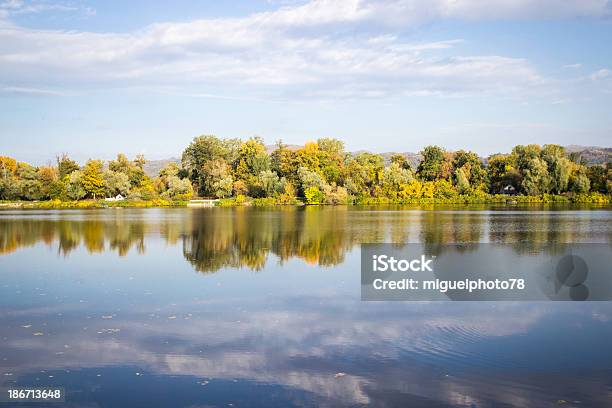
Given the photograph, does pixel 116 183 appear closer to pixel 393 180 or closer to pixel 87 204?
pixel 87 204

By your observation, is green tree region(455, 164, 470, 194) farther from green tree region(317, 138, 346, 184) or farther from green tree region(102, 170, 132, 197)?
green tree region(102, 170, 132, 197)

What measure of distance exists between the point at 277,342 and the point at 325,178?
59.1 m

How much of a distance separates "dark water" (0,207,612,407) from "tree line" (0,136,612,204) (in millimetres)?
49770

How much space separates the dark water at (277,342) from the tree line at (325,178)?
163 ft

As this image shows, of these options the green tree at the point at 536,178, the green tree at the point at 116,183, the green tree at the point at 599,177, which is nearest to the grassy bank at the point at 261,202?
the green tree at the point at 536,178

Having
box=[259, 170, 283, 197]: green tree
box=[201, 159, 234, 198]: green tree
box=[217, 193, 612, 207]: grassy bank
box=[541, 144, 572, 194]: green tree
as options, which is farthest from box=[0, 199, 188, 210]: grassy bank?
box=[541, 144, 572, 194]: green tree

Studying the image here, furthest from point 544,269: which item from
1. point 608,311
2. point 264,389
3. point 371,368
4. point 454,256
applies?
point 264,389

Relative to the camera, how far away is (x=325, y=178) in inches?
2630

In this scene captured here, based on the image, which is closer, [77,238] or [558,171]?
[77,238]

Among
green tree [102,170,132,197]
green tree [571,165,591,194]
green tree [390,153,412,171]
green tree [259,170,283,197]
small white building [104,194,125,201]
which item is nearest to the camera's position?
green tree [571,165,591,194]

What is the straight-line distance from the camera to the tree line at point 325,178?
200 ft

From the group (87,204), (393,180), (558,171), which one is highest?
(558,171)

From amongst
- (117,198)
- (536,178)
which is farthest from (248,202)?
(536,178)

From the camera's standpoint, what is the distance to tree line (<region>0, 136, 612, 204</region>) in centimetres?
6091
